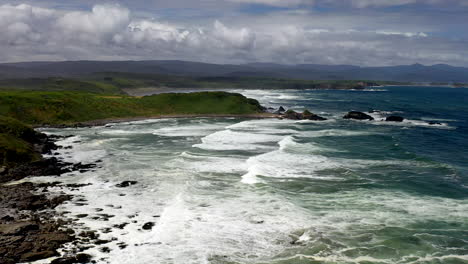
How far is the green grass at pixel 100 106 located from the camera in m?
105

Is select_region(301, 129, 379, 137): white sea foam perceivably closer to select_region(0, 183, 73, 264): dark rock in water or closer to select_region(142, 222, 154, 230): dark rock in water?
select_region(142, 222, 154, 230): dark rock in water

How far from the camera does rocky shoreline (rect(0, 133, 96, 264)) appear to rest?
29703 millimetres

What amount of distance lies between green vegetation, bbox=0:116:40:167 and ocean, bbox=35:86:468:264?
629cm

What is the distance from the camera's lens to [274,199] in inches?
1702

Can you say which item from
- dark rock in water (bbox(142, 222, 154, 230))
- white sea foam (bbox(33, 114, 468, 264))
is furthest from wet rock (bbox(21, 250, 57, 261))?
dark rock in water (bbox(142, 222, 154, 230))

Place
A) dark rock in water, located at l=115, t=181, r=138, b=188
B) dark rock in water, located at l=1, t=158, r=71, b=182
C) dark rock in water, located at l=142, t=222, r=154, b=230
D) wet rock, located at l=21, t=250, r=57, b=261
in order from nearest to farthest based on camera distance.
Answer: wet rock, located at l=21, t=250, r=57, b=261 → dark rock in water, located at l=142, t=222, r=154, b=230 → dark rock in water, located at l=115, t=181, r=138, b=188 → dark rock in water, located at l=1, t=158, r=71, b=182

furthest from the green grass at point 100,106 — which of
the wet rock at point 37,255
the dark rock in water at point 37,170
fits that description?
the wet rock at point 37,255

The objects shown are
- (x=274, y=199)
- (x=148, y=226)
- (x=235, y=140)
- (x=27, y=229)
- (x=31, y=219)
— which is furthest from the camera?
(x=235, y=140)

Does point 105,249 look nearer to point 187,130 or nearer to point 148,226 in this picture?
point 148,226

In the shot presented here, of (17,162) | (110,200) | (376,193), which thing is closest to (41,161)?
(17,162)

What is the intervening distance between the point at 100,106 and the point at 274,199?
91243 mm

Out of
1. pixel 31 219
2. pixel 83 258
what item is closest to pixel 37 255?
pixel 83 258

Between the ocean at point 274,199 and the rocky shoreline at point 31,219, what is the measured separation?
171cm

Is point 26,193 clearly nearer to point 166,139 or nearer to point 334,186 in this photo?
point 334,186
